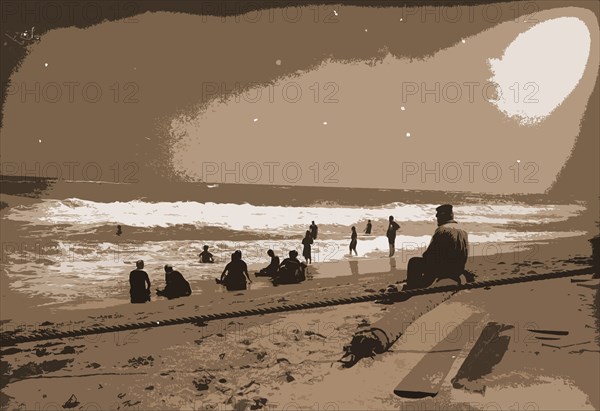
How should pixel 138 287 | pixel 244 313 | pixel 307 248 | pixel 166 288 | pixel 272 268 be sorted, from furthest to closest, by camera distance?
pixel 307 248 < pixel 272 268 < pixel 166 288 < pixel 138 287 < pixel 244 313

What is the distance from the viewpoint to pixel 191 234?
2286 cm

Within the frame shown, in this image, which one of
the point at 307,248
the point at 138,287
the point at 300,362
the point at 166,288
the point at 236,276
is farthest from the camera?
the point at 307,248

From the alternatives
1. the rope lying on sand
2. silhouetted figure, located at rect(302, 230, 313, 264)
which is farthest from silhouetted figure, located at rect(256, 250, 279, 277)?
the rope lying on sand

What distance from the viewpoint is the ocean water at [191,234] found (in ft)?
40.8

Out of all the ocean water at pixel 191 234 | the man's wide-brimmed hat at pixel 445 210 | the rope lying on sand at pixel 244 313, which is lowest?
the ocean water at pixel 191 234

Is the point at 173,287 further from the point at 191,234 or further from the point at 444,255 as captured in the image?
the point at 191,234

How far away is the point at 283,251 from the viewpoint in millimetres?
17641

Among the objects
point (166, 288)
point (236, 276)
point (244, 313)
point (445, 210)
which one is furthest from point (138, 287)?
point (244, 313)

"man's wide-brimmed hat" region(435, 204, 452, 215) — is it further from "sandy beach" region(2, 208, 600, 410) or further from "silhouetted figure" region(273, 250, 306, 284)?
"silhouetted figure" region(273, 250, 306, 284)

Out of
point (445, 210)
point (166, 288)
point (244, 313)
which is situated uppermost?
point (445, 210)

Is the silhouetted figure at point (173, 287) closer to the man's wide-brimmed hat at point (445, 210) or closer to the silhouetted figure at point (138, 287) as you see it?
the silhouetted figure at point (138, 287)

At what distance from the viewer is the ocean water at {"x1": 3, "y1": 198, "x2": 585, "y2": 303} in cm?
1243

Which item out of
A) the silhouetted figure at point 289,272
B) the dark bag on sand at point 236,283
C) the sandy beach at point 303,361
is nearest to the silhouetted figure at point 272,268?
the silhouetted figure at point 289,272

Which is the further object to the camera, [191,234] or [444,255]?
[191,234]
